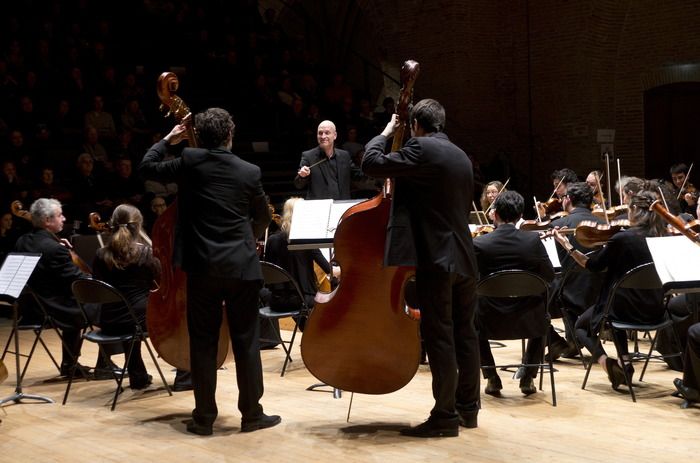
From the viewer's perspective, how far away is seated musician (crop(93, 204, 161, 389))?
5.73 m

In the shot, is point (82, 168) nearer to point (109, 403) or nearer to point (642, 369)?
point (109, 403)

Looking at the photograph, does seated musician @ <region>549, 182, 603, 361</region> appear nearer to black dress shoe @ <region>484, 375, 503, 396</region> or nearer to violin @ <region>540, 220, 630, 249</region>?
violin @ <region>540, 220, 630, 249</region>

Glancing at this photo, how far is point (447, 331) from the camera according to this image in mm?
4484

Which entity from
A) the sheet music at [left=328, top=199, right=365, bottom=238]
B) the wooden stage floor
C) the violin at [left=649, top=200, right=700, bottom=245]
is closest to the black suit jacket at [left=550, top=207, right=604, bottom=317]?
the wooden stage floor

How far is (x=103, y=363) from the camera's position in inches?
258

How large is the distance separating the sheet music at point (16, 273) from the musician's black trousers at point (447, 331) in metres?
2.45

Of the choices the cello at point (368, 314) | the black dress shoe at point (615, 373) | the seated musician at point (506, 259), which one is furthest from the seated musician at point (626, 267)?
the cello at point (368, 314)

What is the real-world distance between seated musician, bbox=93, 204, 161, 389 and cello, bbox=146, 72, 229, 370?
1.88 ft

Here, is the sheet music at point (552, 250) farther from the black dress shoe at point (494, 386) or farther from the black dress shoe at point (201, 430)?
the black dress shoe at point (201, 430)

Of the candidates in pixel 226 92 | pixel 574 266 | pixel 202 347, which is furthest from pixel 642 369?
pixel 226 92

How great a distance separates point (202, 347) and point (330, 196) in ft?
10.1

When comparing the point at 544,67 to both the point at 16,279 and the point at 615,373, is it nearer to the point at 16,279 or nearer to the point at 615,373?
the point at 615,373

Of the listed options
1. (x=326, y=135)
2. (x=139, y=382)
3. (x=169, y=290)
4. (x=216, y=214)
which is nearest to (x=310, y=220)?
(x=169, y=290)

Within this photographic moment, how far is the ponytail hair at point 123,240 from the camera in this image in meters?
5.77
